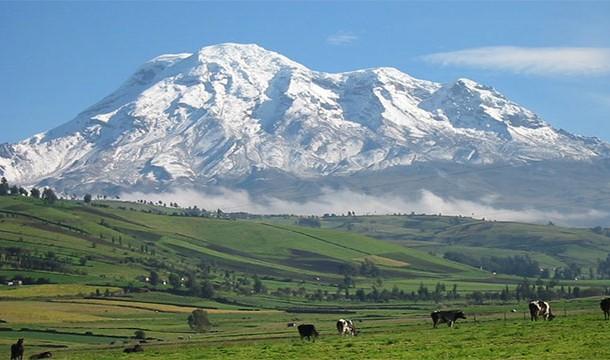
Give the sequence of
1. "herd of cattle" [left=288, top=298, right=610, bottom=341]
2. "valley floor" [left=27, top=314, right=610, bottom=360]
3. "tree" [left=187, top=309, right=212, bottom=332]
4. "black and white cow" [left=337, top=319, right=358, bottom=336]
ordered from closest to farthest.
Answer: "valley floor" [left=27, top=314, right=610, bottom=360]
"herd of cattle" [left=288, top=298, right=610, bottom=341]
"black and white cow" [left=337, top=319, right=358, bottom=336]
"tree" [left=187, top=309, right=212, bottom=332]

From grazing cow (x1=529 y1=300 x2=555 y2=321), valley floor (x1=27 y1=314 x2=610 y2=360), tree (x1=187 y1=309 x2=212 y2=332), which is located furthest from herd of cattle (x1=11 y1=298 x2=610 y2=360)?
tree (x1=187 y1=309 x2=212 y2=332)

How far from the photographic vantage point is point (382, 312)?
18900 centimetres

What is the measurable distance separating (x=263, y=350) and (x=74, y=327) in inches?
3608

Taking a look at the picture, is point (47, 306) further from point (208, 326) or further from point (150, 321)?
point (208, 326)

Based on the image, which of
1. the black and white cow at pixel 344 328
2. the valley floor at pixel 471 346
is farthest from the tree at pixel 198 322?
the valley floor at pixel 471 346

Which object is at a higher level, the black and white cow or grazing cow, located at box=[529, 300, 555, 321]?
grazing cow, located at box=[529, 300, 555, 321]

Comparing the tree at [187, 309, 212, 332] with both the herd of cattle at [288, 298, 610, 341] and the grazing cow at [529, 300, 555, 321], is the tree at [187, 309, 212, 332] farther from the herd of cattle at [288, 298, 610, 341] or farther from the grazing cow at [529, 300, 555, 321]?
the grazing cow at [529, 300, 555, 321]

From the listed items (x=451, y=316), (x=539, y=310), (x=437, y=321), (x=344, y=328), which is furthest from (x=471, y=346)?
(x=344, y=328)

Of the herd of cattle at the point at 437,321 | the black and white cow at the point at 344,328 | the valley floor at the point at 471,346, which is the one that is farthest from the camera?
the black and white cow at the point at 344,328

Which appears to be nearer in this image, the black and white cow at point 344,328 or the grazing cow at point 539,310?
the grazing cow at point 539,310

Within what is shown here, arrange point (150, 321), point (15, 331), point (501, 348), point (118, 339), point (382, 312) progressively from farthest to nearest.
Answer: point (382, 312), point (150, 321), point (15, 331), point (118, 339), point (501, 348)

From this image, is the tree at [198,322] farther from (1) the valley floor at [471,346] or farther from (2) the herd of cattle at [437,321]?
(1) the valley floor at [471,346]

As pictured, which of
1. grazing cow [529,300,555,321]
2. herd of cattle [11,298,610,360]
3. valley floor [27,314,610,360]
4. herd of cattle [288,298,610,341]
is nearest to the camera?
valley floor [27,314,610,360]

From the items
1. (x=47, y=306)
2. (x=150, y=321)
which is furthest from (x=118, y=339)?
(x=47, y=306)
